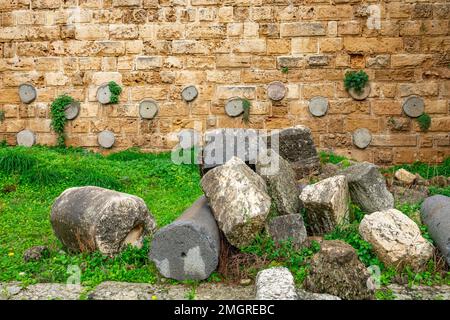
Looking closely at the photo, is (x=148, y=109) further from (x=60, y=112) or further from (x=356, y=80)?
(x=356, y=80)

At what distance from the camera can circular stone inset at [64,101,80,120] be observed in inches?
397

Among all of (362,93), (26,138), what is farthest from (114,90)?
(362,93)

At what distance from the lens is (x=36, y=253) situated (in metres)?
5.09

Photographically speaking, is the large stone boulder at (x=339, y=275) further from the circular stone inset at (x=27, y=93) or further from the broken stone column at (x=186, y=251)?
the circular stone inset at (x=27, y=93)

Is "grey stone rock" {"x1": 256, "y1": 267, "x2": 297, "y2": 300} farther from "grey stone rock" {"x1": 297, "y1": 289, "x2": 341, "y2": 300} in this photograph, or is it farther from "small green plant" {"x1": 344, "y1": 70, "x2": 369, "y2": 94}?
"small green plant" {"x1": 344, "y1": 70, "x2": 369, "y2": 94}

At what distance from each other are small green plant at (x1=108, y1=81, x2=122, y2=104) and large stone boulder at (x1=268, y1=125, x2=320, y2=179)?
4.23 m

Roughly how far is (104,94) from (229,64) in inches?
99.9

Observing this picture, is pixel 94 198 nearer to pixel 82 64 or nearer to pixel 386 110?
pixel 82 64

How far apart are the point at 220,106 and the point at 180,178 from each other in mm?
2050

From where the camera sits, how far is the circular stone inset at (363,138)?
31.3ft

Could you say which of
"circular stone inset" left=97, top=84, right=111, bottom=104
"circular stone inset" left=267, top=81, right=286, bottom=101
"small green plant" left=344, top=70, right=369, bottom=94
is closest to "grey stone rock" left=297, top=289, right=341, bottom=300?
"circular stone inset" left=267, top=81, right=286, bottom=101

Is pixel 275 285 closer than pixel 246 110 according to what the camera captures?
Yes

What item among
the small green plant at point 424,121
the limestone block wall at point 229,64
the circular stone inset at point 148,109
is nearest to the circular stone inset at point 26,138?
the limestone block wall at point 229,64

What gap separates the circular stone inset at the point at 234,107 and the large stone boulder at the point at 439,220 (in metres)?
4.55
